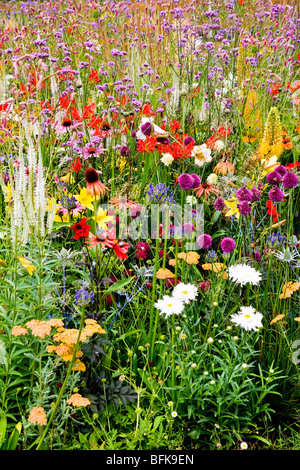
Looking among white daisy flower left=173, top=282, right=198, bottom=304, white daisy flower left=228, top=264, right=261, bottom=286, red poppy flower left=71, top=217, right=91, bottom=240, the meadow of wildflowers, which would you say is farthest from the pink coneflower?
white daisy flower left=228, top=264, right=261, bottom=286

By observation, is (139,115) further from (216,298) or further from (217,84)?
(216,298)

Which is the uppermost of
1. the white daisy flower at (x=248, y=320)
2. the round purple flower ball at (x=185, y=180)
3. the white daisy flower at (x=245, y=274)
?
the round purple flower ball at (x=185, y=180)

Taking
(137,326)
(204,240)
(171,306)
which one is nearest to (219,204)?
(204,240)

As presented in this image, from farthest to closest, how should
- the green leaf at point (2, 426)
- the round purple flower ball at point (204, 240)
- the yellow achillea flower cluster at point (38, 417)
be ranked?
the round purple flower ball at point (204, 240) → the green leaf at point (2, 426) → the yellow achillea flower cluster at point (38, 417)

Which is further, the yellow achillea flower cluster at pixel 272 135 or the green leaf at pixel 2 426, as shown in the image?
the yellow achillea flower cluster at pixel 272 135

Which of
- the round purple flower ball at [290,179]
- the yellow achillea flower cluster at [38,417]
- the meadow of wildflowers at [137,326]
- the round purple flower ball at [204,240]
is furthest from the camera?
the round purple flower ball at [204,240]

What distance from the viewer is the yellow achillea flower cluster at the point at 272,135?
228cm

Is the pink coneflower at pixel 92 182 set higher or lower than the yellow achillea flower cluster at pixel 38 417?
higher

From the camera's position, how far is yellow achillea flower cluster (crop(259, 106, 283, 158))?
2281mm

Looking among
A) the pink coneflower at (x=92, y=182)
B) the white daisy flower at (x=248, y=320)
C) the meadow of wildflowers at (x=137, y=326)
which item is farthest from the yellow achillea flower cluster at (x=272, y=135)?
the pink coneflower at (x=92, y=182)

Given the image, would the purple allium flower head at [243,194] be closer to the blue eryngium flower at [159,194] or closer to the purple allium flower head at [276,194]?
the purple allium flower head at [276,194]

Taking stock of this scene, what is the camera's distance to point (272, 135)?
7.60 feet

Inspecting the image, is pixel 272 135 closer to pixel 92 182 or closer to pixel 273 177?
pixel 273 177
